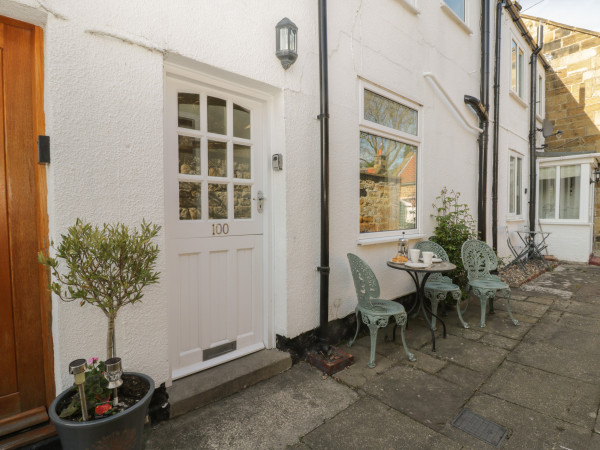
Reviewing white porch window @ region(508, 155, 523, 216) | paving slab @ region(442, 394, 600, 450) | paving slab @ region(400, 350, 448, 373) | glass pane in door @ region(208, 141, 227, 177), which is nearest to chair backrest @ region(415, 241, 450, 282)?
paving slab @ region(400, 350, 448, 373)

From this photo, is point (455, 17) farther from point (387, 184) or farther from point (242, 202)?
point (242, 202)

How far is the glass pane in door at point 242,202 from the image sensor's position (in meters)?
2.92

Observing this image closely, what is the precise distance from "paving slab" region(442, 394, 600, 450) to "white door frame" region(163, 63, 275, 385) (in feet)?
5.65

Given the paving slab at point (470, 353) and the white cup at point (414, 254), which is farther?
the white cup at point (414, 254)

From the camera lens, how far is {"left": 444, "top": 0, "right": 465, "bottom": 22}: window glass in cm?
562

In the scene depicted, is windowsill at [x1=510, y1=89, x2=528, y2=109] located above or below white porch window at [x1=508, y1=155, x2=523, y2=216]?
above

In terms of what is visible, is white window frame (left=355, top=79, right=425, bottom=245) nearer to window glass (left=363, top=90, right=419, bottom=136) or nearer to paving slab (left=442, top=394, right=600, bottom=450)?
window glass (left=363, top=90, right=419, bottom=136)

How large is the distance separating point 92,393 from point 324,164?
8.15 ft

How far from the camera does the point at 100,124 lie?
2.03 metres

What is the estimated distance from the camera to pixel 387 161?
14.3ft

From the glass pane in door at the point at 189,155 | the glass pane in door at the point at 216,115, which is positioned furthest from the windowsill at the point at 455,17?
the glass pane in door at the point at 189,155

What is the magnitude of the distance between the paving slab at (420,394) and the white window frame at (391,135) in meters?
1.48

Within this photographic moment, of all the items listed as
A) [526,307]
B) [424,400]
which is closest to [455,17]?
[526,307]

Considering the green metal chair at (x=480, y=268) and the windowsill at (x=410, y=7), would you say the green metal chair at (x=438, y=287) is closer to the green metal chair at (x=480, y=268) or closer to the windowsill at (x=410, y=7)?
the green metal chair at (x=480, y=268)
